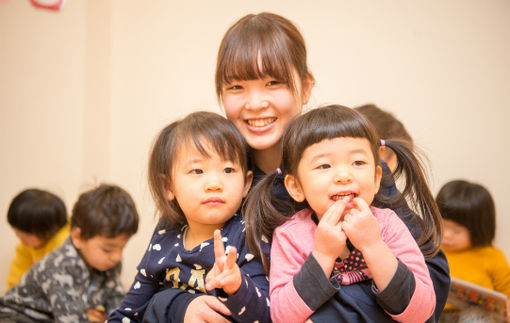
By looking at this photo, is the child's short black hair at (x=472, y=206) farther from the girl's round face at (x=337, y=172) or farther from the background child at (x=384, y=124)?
the girl's round face at (x=337, y=172)

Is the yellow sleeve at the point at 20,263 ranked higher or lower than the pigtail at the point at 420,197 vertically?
lower

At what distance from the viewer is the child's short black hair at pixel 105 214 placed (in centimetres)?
242

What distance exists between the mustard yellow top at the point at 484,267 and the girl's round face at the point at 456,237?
0.19 ft

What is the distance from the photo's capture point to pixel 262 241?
1299 millimetres

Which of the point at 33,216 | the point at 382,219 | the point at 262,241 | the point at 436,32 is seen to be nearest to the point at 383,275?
the point at 382,219

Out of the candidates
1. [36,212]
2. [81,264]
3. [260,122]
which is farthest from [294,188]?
[36,212]

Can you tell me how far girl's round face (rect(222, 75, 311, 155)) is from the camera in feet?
4.96

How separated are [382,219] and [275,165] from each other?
1.57 ft

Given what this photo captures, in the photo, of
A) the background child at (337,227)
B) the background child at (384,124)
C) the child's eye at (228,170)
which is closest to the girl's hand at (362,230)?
the background child at (337,227)

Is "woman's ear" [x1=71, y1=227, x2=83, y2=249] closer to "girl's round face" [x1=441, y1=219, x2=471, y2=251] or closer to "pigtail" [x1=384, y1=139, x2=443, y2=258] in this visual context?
"pigtail" [x1=384, y1=139, x2=443, y2=258]

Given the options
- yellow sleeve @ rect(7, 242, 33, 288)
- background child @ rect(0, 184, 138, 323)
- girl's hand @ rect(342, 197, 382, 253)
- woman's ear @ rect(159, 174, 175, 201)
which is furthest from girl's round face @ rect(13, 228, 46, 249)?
girl's hand @ rect(342, 197, 382, 253)

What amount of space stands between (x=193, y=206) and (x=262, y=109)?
15.3 inches

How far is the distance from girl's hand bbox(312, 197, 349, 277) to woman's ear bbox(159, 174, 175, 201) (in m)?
0.56

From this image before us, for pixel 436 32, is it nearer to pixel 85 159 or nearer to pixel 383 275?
pixel 383 275
